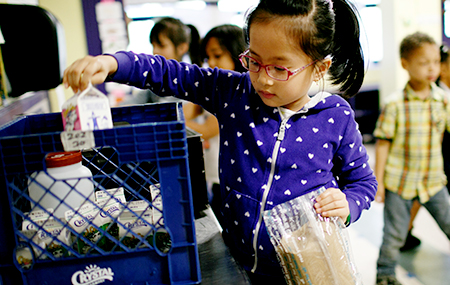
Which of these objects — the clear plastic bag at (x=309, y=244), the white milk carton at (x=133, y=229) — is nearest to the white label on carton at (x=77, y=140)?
the white milk carton at (x=133, y=229)

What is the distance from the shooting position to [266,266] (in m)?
0.87

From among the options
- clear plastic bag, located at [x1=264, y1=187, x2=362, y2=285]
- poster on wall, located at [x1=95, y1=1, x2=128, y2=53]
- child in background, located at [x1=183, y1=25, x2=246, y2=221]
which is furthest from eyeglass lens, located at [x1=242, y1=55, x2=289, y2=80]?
poster on wall, located at [x1=95, y1=1, x2=128, y2=53]

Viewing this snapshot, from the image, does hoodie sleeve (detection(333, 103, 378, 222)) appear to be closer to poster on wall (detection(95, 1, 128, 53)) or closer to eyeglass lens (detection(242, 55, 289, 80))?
eyeglass lens (detection(242, 55, 289, 80))

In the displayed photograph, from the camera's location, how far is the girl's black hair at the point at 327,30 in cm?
78

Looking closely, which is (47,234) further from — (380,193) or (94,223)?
(380,193)

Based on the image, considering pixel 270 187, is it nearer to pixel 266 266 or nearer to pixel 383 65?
pixel 266 266

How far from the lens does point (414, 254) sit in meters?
2.34

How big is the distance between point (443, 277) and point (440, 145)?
2.50 feet

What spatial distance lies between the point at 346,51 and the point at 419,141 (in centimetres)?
141

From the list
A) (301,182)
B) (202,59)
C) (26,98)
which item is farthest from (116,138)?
(202,59)

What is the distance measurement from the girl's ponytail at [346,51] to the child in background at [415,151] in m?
1.28

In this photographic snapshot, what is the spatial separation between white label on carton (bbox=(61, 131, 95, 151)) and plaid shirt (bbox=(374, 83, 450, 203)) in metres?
1.95

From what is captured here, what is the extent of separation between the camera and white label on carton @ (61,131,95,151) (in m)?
0.52

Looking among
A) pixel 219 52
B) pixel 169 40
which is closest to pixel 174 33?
pixel 169 40
